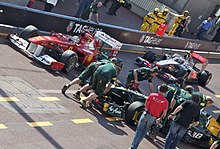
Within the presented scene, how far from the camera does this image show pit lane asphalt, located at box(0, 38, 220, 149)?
965cm

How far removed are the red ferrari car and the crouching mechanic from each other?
227 cm

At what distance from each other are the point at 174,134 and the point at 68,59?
4714mm

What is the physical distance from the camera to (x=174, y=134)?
36.6 feet

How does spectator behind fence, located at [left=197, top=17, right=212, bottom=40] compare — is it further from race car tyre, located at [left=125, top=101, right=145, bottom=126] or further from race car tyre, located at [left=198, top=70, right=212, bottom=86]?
race car tyre, located at [left=125, top=101, right=145, bottom=126]

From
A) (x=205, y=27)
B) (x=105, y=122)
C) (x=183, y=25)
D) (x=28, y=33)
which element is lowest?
(x=105, y=122)

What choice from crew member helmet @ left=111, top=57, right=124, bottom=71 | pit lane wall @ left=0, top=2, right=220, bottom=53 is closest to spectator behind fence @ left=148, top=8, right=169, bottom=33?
pit lane wall @ left=0, top=2, right=220, bottom=53

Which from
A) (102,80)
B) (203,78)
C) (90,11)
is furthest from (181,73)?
(102,80)

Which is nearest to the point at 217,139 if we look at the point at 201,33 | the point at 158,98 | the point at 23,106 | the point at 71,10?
the point at 158,98

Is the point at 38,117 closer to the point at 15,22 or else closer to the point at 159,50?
the point at 15,22

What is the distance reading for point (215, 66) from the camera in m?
26.0

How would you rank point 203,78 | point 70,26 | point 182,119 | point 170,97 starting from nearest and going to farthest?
point 182,119 → point 170,97 → point 70,26 → point 203,78

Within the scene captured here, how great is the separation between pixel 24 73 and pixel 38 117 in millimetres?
2825

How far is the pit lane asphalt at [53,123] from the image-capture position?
9.65 m

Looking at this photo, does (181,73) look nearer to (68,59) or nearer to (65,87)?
(68,59)
